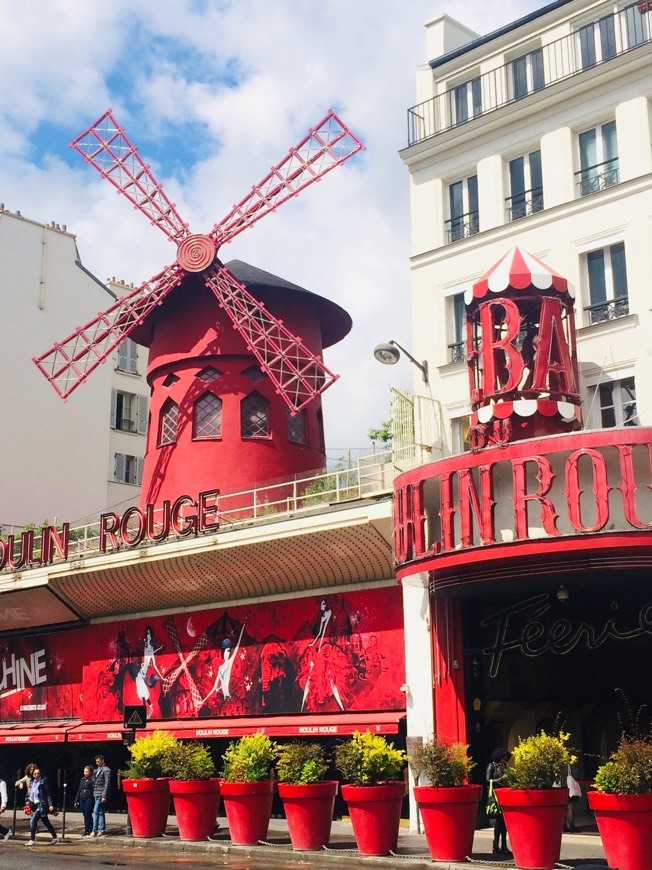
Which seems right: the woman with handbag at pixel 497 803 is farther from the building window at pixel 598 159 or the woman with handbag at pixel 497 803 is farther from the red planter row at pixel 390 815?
the building window at pixel 598 159

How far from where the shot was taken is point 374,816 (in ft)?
43.4

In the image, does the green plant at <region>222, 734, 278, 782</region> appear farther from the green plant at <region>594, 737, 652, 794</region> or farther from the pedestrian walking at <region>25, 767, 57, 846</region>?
the green plant at <region>594, 737, 652, 794</region>

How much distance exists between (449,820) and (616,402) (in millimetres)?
6379

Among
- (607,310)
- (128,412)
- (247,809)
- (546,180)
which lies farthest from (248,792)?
(128,412)

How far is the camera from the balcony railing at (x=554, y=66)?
16.9 metres

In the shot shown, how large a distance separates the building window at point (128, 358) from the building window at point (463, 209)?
18.0 meters

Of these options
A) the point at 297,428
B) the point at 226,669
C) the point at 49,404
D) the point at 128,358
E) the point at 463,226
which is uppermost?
the point at 128,358

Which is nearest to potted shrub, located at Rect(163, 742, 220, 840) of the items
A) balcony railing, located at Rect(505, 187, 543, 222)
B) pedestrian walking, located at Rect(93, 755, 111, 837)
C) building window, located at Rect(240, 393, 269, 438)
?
pedestrian walking, located at Rect(93, 755, 111, 837)

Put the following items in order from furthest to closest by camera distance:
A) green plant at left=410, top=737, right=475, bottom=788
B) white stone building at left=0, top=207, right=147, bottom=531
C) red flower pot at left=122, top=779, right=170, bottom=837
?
white stone building at left=0, top=207, right=147, bottom=531, red flower pot at left=122, top=779, right=170, bottom=837, green plant at left=410, top=737, right=475, bottom=788

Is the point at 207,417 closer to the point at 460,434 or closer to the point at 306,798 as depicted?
the point at 460,434

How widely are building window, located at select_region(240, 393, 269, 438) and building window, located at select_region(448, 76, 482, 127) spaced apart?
7377mm

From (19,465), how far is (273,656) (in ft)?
45.9

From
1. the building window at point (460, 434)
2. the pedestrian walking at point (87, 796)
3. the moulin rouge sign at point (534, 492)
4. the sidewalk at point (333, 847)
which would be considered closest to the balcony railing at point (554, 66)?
the building window at point (460, 434)

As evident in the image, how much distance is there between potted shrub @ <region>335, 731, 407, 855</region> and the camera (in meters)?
13.2
